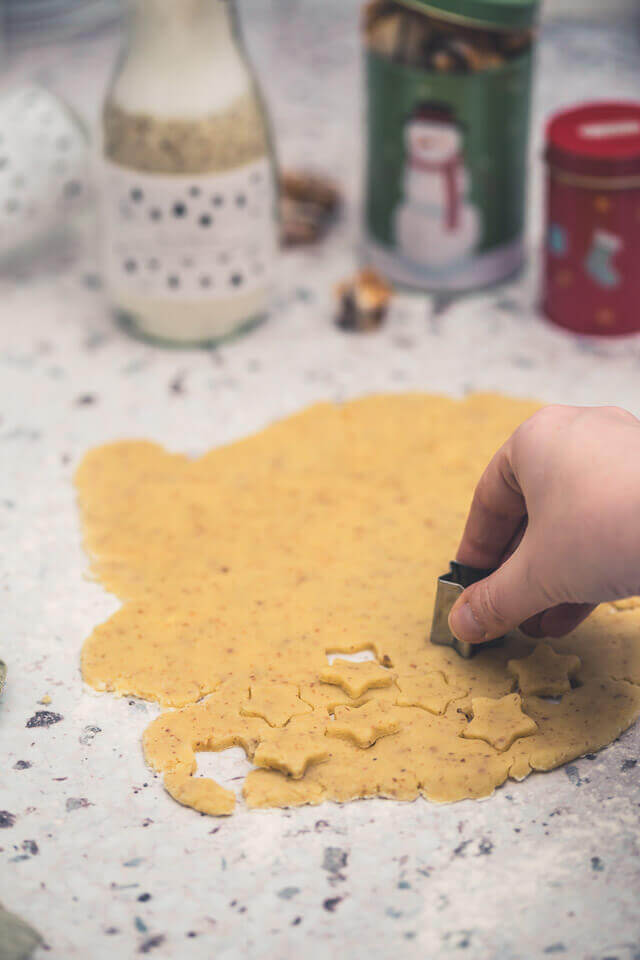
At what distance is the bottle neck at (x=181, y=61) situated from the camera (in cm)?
95

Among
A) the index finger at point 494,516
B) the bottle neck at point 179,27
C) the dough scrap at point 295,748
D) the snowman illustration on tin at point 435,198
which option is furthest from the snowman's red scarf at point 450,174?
the dough scrap at point 295,748

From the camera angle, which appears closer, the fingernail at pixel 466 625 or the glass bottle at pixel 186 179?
the fingernail at pixel 466 625

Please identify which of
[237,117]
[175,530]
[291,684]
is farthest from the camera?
[237,117]

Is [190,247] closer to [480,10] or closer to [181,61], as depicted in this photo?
[181,61]

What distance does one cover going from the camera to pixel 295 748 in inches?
27.6

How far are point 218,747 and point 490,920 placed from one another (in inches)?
7.6

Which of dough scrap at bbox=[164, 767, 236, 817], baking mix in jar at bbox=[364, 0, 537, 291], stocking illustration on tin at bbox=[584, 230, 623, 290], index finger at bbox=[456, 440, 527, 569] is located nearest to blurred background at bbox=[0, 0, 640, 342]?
baking mix in jar at bbox=[364, 0, 537, 291]

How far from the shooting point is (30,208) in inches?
46.0

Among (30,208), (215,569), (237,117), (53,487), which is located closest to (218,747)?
(215,569)

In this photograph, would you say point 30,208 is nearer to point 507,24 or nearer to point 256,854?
point 507,24

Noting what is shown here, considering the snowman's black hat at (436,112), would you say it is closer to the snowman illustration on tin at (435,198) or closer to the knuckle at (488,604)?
the snowman illustration on tin at (435,198)

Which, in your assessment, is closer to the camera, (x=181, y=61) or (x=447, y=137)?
(x=181, y=61)

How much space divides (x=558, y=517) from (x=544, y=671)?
0.51ft

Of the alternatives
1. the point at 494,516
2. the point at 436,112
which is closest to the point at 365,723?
the point at 494,516
